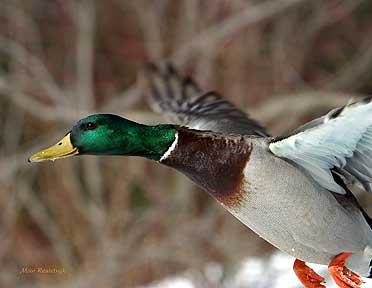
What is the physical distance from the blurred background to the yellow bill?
2201 millimetres

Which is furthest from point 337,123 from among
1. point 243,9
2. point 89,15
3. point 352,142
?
point 89,15

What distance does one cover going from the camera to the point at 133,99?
3904 millimetres

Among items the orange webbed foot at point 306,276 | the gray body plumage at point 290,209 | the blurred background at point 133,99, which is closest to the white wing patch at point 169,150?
the gray body plumage at point 290,209

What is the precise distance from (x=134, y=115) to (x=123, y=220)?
0.77 m

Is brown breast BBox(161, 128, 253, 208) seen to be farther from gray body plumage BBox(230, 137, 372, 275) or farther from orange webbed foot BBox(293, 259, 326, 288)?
orange webbed foot BBox(293, 259, 326, 288)

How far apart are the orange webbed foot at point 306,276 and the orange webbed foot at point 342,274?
0.09m

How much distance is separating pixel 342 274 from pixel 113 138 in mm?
515

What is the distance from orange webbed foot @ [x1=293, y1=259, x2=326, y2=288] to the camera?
1.60m

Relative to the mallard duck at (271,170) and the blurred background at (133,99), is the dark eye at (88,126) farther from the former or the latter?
the blurred background at (133,99)

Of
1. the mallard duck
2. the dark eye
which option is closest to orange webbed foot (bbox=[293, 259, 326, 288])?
the mallard duck

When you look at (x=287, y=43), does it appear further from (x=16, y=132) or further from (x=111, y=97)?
(x=16, y=132)

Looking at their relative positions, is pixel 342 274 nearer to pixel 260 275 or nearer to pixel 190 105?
pixel 190 105

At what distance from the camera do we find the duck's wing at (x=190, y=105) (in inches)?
76.9

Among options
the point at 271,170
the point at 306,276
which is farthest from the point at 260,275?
the point at 271,170
